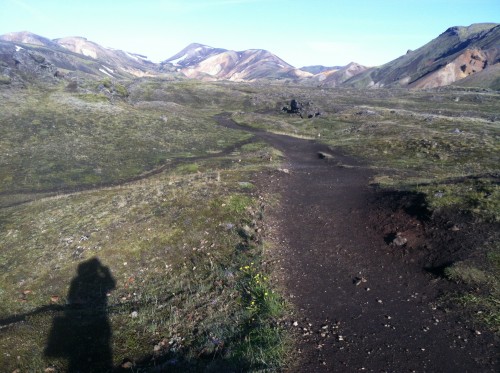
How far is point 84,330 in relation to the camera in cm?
1683

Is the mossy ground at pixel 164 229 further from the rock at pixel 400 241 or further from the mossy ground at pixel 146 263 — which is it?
the rock at pixel 400 241

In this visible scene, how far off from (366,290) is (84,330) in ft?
45.8

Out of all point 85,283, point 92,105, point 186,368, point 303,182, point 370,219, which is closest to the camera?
point 186,368

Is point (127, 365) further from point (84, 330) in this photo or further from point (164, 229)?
point (164, 229)

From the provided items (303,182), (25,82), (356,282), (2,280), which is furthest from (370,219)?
(25,82)

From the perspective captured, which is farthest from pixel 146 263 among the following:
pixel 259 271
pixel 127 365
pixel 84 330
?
pixel 127 365

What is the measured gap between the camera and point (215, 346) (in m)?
15.1

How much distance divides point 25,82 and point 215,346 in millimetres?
120025

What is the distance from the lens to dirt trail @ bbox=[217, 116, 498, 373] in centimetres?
1352

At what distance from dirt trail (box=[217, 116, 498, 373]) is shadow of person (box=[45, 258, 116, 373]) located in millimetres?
8641

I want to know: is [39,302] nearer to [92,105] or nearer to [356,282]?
[356,282]

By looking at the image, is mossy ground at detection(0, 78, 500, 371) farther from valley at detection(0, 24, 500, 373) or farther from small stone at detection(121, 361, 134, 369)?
small stone at detection(121, 361, 134, 369)

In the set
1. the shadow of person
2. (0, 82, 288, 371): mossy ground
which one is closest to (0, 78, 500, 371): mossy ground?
(0, 82, 288, 371): mossy ground

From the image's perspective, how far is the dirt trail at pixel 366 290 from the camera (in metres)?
13.5
